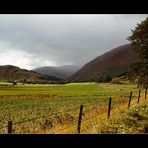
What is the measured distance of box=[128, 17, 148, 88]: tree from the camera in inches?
1183

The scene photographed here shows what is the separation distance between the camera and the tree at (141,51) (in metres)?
30.0

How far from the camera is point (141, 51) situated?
30.5 m
